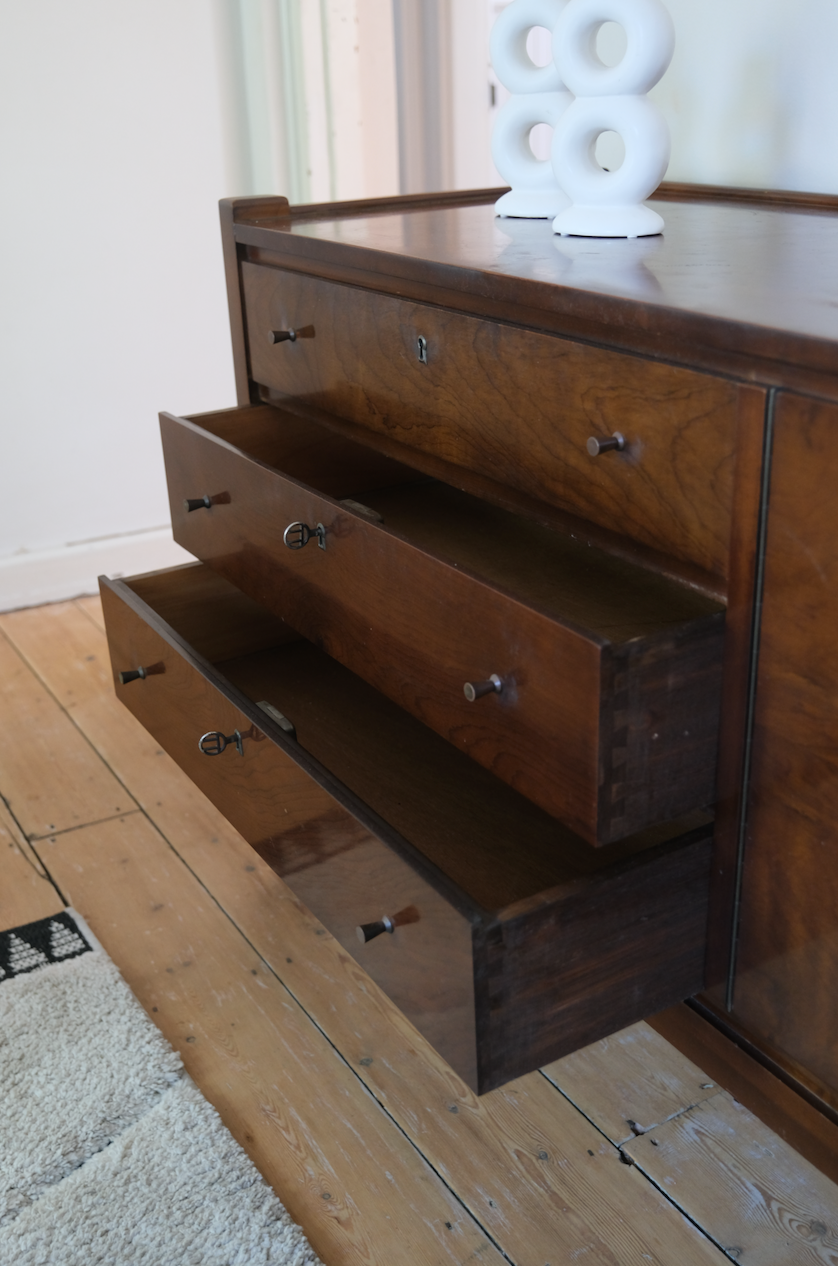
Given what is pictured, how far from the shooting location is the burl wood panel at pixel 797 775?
2.39 feet

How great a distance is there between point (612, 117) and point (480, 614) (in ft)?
1.71

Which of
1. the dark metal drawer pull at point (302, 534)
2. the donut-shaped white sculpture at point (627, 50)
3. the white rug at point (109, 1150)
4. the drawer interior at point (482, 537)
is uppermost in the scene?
the donut-shaped white sculpture at point (627, 50)

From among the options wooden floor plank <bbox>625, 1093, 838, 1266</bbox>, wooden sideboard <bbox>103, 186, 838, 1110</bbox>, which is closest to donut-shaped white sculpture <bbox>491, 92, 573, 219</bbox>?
wooden sideboard <bbox>103, 186, 838, 1110</bbox>

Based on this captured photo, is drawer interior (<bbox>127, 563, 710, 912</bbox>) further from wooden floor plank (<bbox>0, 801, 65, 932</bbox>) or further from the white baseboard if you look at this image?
the white baseboard

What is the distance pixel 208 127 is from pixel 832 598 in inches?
78.1

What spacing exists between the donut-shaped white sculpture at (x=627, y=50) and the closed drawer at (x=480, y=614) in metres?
0.43

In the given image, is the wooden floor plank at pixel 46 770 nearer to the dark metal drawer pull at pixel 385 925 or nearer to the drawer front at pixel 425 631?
the drawer front at pixel 425 631

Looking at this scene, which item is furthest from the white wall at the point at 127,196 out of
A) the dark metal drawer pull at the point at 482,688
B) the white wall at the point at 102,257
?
the dark metal drawer pull at the point at 482,688

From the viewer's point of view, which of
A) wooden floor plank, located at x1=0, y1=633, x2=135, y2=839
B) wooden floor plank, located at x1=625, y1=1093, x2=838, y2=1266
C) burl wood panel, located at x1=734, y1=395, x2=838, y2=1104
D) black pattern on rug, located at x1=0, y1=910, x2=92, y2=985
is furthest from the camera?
wooden floor plank, located at x1=0, y1=633, x2=135, y2=839

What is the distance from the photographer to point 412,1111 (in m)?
1.11

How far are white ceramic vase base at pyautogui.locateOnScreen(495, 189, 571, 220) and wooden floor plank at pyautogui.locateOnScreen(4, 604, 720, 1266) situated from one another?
2.80 ft

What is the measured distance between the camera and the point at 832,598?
28.9 inches

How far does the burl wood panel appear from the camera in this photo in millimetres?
729

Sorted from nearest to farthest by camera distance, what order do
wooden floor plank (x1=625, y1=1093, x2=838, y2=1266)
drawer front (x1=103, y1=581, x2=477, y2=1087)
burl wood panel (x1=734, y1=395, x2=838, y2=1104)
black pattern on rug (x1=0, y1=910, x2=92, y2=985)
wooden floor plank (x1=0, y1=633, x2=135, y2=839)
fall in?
burl wood panel (x1=734, y1=395, x2=838, y2=1104) < drawer front (x1=103, y1=581, x2=477, y2=1087) < wooden floor plank (x1=625, y1=1093, x2=838, y2=1266) < black pattern on rug (x1=0, y1=910, x2=92, y2=985) < wooden floor plank (x1=0, y1=633, x2=135, y2=839)
